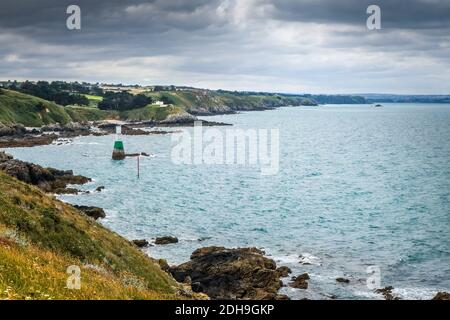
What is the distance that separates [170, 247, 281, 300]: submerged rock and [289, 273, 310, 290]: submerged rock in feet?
4.08

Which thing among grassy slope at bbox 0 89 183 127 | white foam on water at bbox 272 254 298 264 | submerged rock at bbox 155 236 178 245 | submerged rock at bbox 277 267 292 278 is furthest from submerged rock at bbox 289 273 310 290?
grassy slope at bbox 0 89 183 127

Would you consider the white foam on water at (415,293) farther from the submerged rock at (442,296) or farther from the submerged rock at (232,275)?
the submerged rock at (232,275)

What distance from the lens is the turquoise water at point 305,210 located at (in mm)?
41781

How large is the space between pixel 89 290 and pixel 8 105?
6671 inches

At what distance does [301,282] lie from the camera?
1416 inches

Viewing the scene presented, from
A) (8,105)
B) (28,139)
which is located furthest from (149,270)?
(8,105)

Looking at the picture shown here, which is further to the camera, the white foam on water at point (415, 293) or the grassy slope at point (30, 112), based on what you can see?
the grassy slope at point (30, 112)

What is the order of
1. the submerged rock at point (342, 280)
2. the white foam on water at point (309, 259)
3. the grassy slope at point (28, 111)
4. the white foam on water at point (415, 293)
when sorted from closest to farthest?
the white foam on water at point (415, 293), the submerged rock at point (342, 280), the white foam on water at point (309, 259), the grassy slope at point (28, 111)

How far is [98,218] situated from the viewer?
54.5m

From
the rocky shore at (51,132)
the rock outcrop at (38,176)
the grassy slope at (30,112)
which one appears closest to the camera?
the rock outcrop at (38,176)

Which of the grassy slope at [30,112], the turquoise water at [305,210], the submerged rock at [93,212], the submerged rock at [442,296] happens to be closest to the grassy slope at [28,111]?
the grassy slope at [30,112]

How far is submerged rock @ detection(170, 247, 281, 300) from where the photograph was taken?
3341 cm

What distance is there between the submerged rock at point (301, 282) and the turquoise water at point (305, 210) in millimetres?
651
